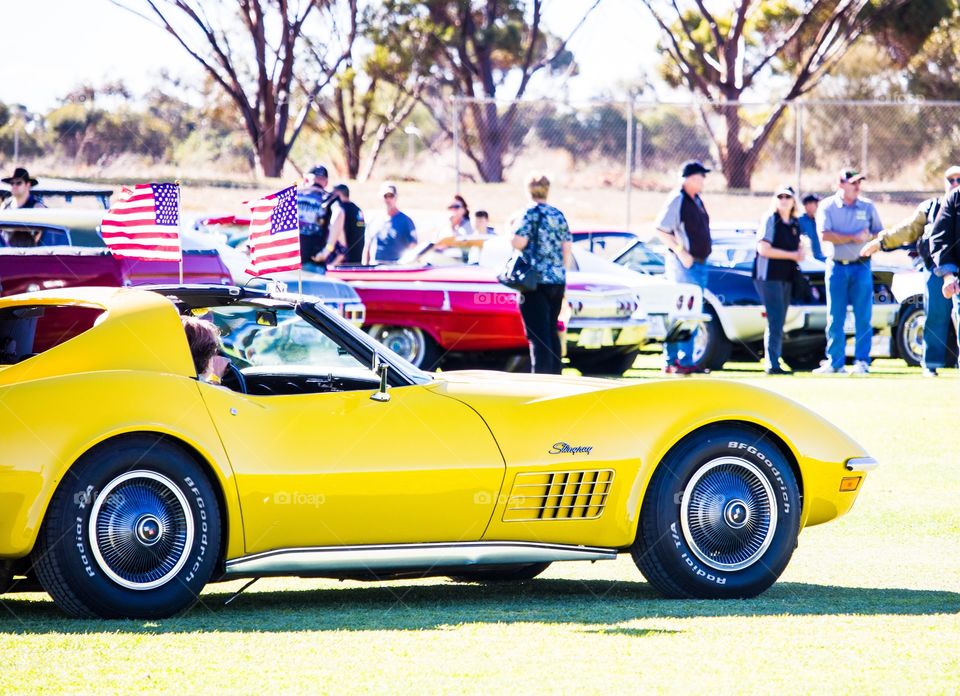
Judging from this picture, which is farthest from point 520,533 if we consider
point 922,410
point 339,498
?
point 922,410

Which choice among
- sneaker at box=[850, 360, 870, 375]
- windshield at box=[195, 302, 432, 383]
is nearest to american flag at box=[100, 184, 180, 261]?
windshield at box=[195, 302, 432, 383]

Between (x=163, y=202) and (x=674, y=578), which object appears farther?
(x=163, y=202)

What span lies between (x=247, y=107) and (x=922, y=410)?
88.8 feet

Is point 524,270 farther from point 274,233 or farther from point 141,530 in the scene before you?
point 141,530

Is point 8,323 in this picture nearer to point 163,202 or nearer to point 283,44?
point 163,202

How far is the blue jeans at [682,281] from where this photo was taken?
14.8 metres

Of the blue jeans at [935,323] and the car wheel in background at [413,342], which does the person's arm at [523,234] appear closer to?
the car wheel in background at [413,342]

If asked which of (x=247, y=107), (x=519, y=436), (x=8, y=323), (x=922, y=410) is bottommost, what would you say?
(x=922, y=410)

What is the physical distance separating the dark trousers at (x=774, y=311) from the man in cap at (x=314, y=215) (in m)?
4.39

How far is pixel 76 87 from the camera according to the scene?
52656 millimetres

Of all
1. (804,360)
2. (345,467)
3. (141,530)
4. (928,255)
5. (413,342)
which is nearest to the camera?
(141,530)

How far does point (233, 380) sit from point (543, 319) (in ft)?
18.9

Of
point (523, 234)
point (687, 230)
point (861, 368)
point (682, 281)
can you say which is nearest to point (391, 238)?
point (682, 281)

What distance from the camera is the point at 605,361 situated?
50.4 feet
